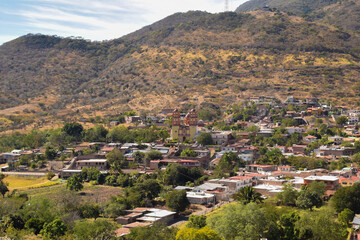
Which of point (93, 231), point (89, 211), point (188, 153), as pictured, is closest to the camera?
point (93, 231)

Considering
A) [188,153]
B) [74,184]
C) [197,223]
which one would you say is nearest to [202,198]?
[197,223]

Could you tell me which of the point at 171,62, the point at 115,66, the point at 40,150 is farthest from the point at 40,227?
the point at 115,66

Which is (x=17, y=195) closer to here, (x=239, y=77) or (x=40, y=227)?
(x=40, y=227)

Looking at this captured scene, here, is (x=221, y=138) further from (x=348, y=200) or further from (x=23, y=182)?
(x=348, y=200)

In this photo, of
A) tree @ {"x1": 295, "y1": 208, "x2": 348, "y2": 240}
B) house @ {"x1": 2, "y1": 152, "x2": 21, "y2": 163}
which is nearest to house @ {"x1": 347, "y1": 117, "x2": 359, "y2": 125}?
tree @ {"x1": 295, "y1": 208, "x2": 348, "y2": 240}

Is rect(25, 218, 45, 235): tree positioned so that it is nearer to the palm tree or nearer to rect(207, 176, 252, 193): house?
the palm tree
